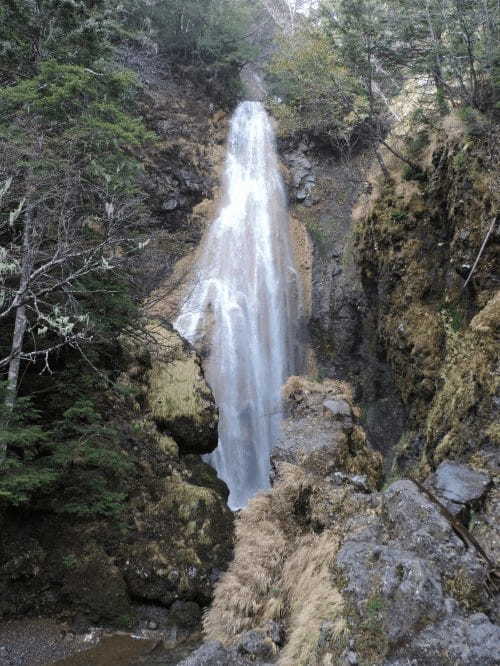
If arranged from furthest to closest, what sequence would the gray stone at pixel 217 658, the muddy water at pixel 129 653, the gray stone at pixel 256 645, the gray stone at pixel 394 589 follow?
the muddy water at pixel 129 653 → the gray stone at pixel 256 645 → the gray stone at pixel 217 658 → the gray stone at pixel 394 589

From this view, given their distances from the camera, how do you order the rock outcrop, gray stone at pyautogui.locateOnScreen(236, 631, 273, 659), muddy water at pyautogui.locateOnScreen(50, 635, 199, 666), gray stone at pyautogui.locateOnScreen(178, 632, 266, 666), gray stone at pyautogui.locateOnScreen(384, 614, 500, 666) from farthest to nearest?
muddy water at pyautogui.locateOnScreen(50, 635, 199, 666) < gray stone at pyautogui.locateOnScreen(236, 631, 273, 659) < gray stone at pyautogui.locateOnScreen(178, 632, 266, 666) < the rock outcrop < gray stone at pyautogui.locateOnScreen(384, 614, 500, 666)

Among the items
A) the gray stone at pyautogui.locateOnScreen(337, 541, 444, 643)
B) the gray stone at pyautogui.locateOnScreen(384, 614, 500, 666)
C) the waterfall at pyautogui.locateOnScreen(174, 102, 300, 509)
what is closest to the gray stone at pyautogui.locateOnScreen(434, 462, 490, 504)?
the gray stone at pyautogui.locateOnScreen(337, 541, 444, 643)

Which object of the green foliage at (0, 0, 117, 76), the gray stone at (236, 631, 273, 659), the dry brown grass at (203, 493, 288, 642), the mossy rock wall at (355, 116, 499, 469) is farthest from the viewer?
the green foliage at (0, 0, 117, 76)

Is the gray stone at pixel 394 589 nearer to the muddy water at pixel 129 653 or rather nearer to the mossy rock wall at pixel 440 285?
the muddy water at pixel 129 653

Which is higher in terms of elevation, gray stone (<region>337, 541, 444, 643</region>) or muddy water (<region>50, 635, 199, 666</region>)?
gray stone (<region>337, 541, 444, 643</region>)

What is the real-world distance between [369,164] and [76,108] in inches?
715

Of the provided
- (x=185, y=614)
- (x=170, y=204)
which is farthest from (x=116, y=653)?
(x=170, y=204)

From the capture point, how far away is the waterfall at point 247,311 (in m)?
15.7

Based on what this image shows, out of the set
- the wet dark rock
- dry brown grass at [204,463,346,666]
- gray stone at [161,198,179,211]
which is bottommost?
the wet dark rock

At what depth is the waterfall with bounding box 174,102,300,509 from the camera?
51.4 feet

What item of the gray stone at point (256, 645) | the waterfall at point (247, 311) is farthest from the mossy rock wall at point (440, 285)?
the waterfall at point (247, 311)

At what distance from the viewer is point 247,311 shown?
19.3m

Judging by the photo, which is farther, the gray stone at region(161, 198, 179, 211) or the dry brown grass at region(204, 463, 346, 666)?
the gray stone at region(161, 198, 179, 211)

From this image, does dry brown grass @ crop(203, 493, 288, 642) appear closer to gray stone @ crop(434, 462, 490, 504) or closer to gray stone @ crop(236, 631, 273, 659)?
gray stone @ crop(236, 631, 273, 659)
